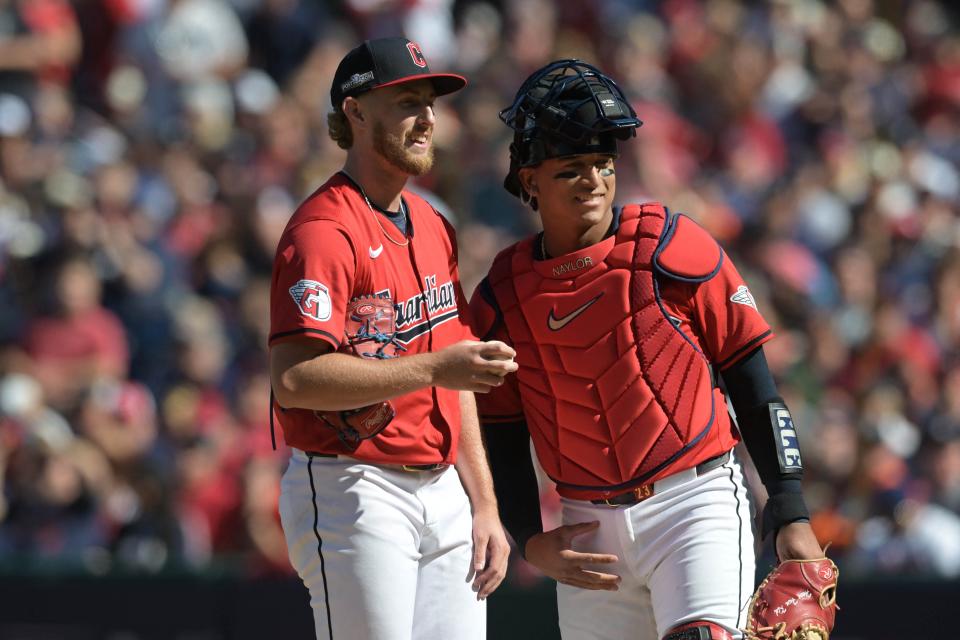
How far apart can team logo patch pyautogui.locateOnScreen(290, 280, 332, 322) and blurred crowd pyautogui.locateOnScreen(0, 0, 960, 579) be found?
376 cm

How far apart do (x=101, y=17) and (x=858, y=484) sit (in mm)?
6174

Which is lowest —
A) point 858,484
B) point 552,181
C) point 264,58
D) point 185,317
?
point 858,484

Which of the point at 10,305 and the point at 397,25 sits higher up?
the point at 397,25

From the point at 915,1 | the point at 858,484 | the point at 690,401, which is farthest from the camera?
the point at 915,1

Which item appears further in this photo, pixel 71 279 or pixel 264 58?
pixel 264 58

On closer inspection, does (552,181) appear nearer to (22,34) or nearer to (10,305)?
(10,305)

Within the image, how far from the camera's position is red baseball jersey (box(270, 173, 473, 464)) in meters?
3.97

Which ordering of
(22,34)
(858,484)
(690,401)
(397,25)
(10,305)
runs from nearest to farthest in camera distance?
(690,401), (858,484), (10,305), (22,34), (397,25)

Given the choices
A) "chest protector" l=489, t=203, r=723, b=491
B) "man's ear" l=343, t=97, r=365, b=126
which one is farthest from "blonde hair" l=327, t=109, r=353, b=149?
"chest protector" l=489, t=203, r=723, b=491

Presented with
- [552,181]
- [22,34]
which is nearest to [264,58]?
[22,34]

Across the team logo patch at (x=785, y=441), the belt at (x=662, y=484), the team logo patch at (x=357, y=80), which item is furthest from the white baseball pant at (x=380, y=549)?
the team logo patch at (x=357, y=80)

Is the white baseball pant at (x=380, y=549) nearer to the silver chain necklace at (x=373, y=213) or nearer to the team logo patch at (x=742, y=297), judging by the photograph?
the silver chain necklace at (x=373, y=213)

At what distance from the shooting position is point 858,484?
8086 millimetres

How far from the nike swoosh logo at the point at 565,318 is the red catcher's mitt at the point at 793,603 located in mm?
899
